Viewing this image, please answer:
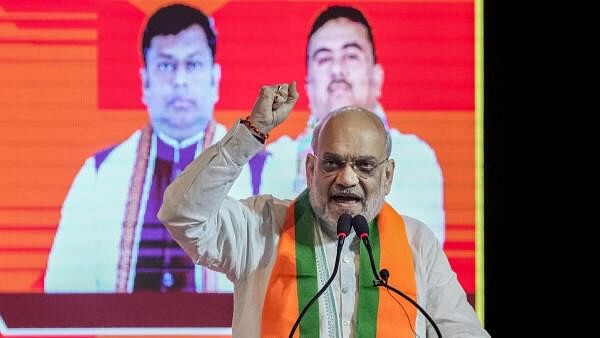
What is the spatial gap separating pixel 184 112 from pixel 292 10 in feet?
2.12

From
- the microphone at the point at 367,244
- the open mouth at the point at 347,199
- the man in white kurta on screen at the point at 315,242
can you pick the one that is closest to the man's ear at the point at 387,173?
the man in white kurta on screen at the point at 315,242

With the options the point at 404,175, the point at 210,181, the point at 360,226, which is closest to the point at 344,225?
the point at 360,226

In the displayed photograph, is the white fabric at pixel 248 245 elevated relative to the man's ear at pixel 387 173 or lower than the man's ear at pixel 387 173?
lower

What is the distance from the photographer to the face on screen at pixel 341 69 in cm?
421

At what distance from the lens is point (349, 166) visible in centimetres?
278

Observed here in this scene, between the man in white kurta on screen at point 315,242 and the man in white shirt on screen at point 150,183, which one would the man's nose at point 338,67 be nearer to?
the man in white shirt on screen at point 150,183

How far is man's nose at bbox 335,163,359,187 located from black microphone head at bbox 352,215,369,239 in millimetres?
210

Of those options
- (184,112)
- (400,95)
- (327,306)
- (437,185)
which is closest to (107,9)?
(184,112)

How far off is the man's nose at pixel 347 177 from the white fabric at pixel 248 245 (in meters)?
0.25

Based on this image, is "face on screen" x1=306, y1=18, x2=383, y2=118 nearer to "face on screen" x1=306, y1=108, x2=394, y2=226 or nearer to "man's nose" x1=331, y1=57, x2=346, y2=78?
"man's nose" x1=331, y1=57, x2=346, y2=78

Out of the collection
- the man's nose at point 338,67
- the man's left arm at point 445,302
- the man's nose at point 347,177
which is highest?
the man's nose at point 338,67

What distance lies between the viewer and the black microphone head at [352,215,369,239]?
2.51 meters
